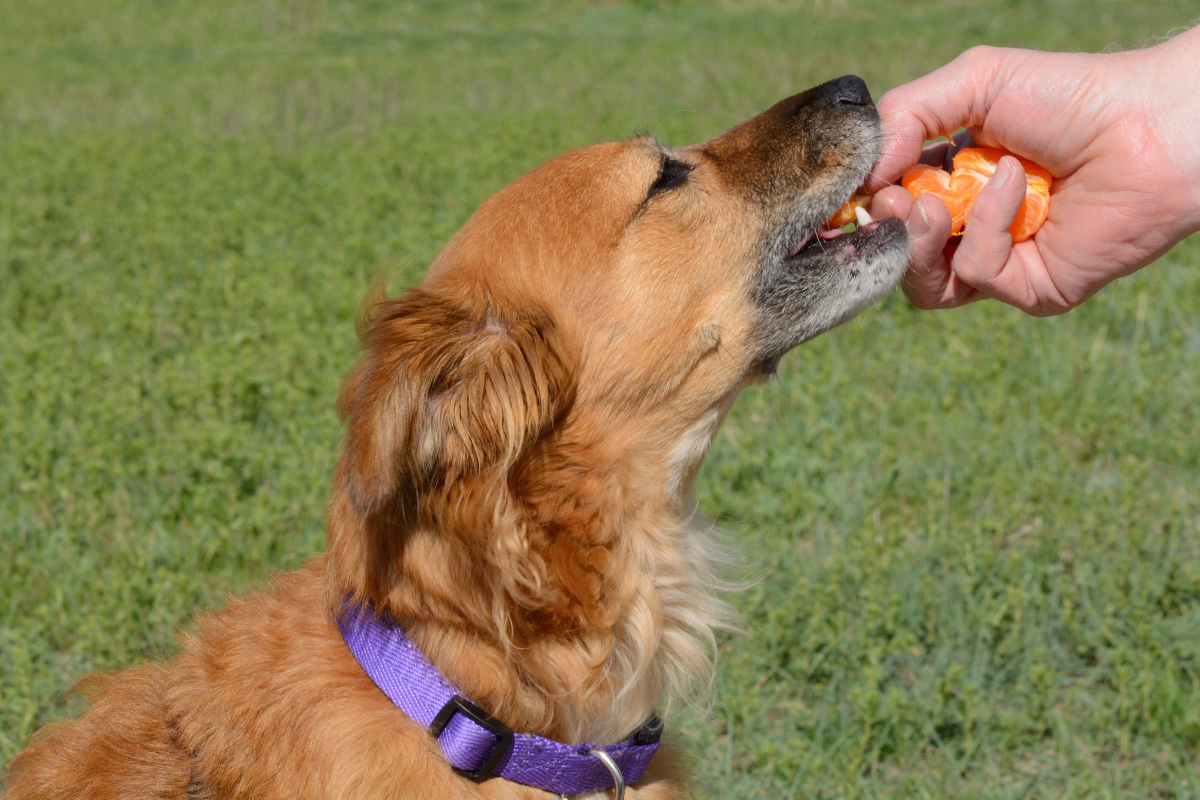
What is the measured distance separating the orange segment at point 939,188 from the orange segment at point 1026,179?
0.06 ft

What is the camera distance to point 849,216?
296 cm

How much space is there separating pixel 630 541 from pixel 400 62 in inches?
551

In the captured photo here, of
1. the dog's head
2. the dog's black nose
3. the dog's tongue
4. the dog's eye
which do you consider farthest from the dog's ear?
the dog's black nose

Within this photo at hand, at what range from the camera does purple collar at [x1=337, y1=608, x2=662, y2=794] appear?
2.09 m

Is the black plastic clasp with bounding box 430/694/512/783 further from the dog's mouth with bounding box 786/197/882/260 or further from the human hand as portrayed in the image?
the human hand

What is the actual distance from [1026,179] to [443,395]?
179 cm

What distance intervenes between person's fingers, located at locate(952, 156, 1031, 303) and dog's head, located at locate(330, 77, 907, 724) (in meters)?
0.23

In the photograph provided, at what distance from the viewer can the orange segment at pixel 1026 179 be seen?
2.88 m

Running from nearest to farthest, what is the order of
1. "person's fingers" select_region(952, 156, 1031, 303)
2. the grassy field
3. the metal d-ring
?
1. the metal d-ring
2. "person's fingers" select_region(952, 156, 1031, 303)
3. the grassy field

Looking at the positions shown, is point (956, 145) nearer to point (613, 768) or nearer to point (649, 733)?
point (649, 733)

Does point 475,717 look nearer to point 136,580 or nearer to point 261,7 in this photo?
point 136,580

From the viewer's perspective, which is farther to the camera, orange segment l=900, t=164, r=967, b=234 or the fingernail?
orange segment l=900, t=164, r=967, b=234

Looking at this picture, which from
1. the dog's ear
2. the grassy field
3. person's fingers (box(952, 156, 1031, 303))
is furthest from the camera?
the grassy field

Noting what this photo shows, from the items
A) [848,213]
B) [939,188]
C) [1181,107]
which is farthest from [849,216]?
[1181,107]
